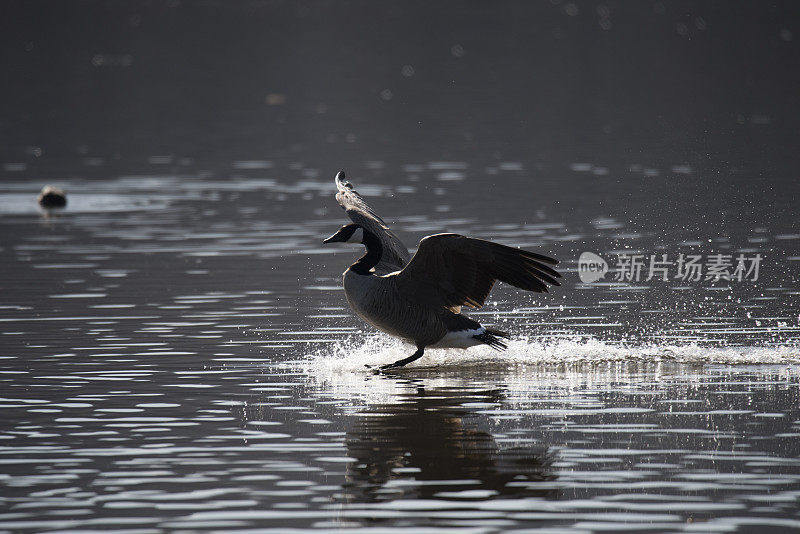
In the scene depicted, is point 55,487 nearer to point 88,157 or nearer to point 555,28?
point 88,157

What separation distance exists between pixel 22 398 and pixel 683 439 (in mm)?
6032

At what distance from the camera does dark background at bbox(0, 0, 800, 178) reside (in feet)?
140

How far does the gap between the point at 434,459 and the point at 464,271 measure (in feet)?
12.9

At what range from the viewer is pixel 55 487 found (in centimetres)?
963

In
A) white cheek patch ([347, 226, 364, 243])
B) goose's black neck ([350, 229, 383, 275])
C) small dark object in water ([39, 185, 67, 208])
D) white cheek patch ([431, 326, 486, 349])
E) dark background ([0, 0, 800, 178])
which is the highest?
dark background ([0, 0, 800, 178])

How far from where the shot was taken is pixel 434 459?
33.4ft

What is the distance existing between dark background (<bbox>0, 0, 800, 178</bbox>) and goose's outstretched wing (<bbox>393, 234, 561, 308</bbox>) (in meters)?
16.5

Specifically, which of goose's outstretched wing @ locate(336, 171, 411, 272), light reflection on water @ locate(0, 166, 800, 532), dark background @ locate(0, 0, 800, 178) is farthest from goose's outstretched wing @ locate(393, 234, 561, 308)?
dark background @ locate(0, 0, 800, 178)

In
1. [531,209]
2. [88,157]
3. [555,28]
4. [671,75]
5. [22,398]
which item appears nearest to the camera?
[22,398]

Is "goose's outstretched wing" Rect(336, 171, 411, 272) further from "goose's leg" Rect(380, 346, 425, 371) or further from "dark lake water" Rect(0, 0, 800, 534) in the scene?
"goose's leg" Rect(380, 346, 425, 371)

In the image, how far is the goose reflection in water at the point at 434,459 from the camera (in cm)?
932

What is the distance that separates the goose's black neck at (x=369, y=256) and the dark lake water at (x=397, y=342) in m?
0.99

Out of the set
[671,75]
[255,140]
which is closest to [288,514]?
[255,140]

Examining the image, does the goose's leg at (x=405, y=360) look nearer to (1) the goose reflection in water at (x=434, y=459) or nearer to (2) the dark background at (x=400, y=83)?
(1) the goose reflection in water at (x=434, y=459)
